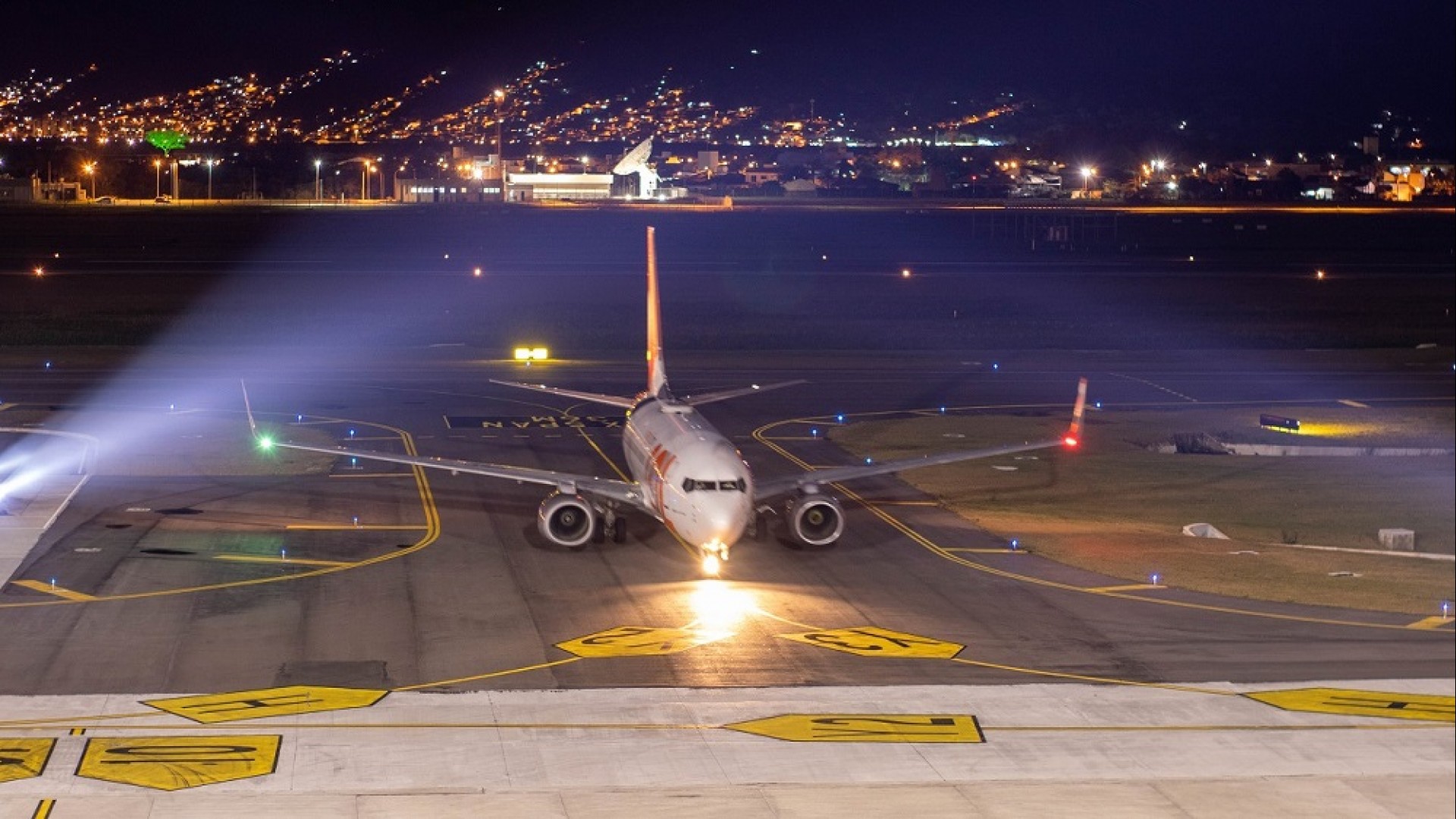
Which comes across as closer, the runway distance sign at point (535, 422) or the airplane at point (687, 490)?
the airplane at point (687, 490)

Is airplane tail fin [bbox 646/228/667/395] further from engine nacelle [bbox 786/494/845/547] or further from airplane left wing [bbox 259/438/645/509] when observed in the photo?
engine nacelle [bbox 786/494/845/547]

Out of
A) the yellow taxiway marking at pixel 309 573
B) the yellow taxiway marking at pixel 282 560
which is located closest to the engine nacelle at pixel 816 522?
the yellow taxiway marking at pixel 309 573

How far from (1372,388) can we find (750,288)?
6473cm

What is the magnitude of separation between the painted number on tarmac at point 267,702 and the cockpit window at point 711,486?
41.7ft

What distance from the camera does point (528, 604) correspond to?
42594mm

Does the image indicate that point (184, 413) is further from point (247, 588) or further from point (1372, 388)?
point (1372, 388)

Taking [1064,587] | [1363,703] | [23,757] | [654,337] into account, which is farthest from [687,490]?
[23,757]

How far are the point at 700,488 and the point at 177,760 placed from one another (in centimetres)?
1823

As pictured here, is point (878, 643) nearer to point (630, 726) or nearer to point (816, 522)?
point (630, 726)

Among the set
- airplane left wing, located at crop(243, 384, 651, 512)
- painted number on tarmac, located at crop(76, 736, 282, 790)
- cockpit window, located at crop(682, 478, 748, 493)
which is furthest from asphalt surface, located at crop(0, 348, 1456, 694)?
painted number on tarmac, located at crop(76, 736, 282, 790)

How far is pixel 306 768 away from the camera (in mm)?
28469

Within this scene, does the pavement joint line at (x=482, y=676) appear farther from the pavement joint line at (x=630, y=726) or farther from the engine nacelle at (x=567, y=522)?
the engine nacelle at (x=567, y=522)

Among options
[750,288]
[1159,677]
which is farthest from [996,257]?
[1159,677]

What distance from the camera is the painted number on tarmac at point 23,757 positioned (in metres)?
27.9
